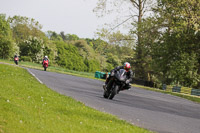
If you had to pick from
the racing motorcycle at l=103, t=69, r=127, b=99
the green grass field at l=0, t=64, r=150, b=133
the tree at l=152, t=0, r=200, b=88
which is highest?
the tree at l=152, t=0, r=200, b=88

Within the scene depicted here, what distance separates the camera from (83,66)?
102m

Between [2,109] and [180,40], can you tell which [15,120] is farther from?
[180,40]

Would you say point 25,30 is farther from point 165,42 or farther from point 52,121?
point 52,121

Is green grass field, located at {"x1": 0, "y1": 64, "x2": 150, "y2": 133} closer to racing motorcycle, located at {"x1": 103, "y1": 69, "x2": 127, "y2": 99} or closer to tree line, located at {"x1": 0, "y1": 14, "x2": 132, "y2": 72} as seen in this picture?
racing motorcycle, located at {"x1": 103, "y1": 69, "x2": 127, "y2": 99}

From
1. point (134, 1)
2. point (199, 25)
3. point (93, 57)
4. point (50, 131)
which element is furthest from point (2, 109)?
point (93, 57)

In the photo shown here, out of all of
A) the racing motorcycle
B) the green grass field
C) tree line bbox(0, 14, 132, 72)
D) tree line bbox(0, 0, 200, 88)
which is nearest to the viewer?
the green grass field

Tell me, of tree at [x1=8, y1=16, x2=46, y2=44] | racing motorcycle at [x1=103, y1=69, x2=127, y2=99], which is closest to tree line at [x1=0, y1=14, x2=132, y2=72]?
tree at [x1=8, y1=16, x2=46, y2=44]

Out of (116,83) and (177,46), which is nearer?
(116,83)

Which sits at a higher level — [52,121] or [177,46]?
[177,46]

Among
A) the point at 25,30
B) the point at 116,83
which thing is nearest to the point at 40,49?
the point at 25,30

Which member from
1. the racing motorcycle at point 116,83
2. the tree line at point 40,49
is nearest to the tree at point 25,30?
the tree line at point 40,49

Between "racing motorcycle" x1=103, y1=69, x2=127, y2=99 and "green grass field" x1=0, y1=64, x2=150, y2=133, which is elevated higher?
"racing motorcycle" x1=103, y1=69, x2=127, y2=99

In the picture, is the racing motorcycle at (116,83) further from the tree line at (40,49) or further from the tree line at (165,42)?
the tree line at (40,49)

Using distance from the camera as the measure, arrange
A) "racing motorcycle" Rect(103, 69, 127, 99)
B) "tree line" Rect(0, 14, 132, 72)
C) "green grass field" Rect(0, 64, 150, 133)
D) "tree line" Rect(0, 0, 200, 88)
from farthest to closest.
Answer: "tree line" Rect(0, 14, 132, 72) < "tree line" Rect(0, 0, 200, 88) < "racing motorcycle" Rect(103, 69, 127, 99) < "green grass field" Rect(0, 64, 150, 133)
